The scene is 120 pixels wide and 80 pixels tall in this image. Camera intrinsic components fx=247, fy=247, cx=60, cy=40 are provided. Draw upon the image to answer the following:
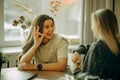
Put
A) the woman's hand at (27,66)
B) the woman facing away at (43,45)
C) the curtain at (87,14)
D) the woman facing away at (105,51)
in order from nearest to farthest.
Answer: the woman facing away at (105,51), the woman's hand at (27,66), the woman facing away at (43,45), the curtain at (87,14)

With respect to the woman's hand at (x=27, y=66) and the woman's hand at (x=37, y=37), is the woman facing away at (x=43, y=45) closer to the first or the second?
the woman's hand at (x=37, y=37)

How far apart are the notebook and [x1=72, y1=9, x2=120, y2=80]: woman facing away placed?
478 mm

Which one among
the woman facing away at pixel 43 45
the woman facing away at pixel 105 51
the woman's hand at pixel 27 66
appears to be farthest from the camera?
the woman facing away at pixel 43 45

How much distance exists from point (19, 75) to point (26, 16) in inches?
65.3

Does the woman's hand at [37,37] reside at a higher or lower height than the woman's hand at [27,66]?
higher

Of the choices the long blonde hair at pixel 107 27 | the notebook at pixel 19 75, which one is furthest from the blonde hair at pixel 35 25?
the long blonde hair at pixel 107 27

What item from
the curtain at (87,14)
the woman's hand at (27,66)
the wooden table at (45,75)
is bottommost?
the wooden table at (45,75)

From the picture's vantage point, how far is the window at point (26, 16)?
356 cm

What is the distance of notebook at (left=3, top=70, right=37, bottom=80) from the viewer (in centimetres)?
208

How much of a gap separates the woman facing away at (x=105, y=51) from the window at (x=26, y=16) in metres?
1.73

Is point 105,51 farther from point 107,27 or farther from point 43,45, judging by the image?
point 43,45

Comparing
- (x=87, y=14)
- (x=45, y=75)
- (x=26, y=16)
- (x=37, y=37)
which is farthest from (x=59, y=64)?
(x=26, y=16)

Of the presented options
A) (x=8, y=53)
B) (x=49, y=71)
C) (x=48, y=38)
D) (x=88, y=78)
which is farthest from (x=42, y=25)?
(x=88, y=78)

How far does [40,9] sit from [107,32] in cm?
187
